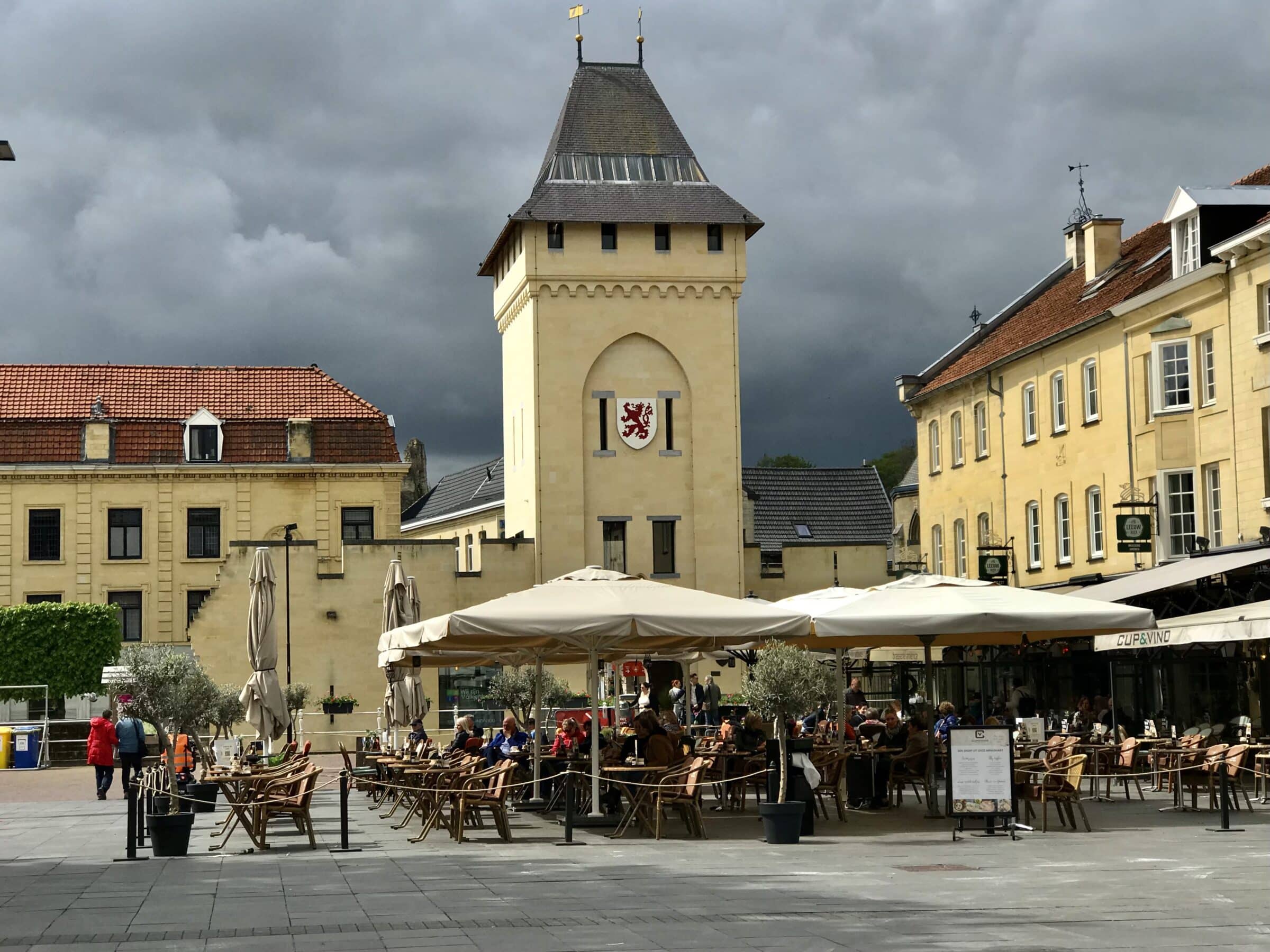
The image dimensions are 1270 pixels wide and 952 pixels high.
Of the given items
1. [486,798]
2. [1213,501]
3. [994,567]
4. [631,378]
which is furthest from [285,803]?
[631,378]

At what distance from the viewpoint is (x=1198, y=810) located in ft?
64.4

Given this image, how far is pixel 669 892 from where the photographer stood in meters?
12.7

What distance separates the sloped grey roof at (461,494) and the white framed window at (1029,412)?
119ft

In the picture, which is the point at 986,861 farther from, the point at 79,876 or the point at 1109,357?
the point at 1109,357

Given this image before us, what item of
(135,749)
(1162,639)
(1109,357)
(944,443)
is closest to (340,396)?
(944,443)

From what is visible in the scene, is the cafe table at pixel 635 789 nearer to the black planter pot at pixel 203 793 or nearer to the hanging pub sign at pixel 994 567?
the black planter pot at pixel 203 793

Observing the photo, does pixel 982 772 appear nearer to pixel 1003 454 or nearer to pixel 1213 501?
pixel 1213 501

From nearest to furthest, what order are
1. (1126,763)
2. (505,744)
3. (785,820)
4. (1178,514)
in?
(785,820)
(1126,763)
(505,744)
(1178,514)

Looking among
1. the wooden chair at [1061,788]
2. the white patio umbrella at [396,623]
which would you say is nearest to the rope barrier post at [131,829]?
the wooden chair at [1061,788]

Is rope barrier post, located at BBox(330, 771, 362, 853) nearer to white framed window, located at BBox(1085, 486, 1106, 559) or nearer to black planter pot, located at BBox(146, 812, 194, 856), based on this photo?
black planter pot, located at BBox(146, 812, 194, 856)

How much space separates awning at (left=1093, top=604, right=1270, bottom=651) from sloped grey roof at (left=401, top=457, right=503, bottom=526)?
5228 centimetres

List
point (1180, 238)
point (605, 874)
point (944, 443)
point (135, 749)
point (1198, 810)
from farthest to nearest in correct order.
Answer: point (944, 443) → point (1180, 238) → point (135, 749) → point (1198, 810) → point (605, 874)

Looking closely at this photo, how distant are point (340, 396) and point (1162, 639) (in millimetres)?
40398

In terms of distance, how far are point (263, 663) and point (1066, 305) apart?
78.7 ft
